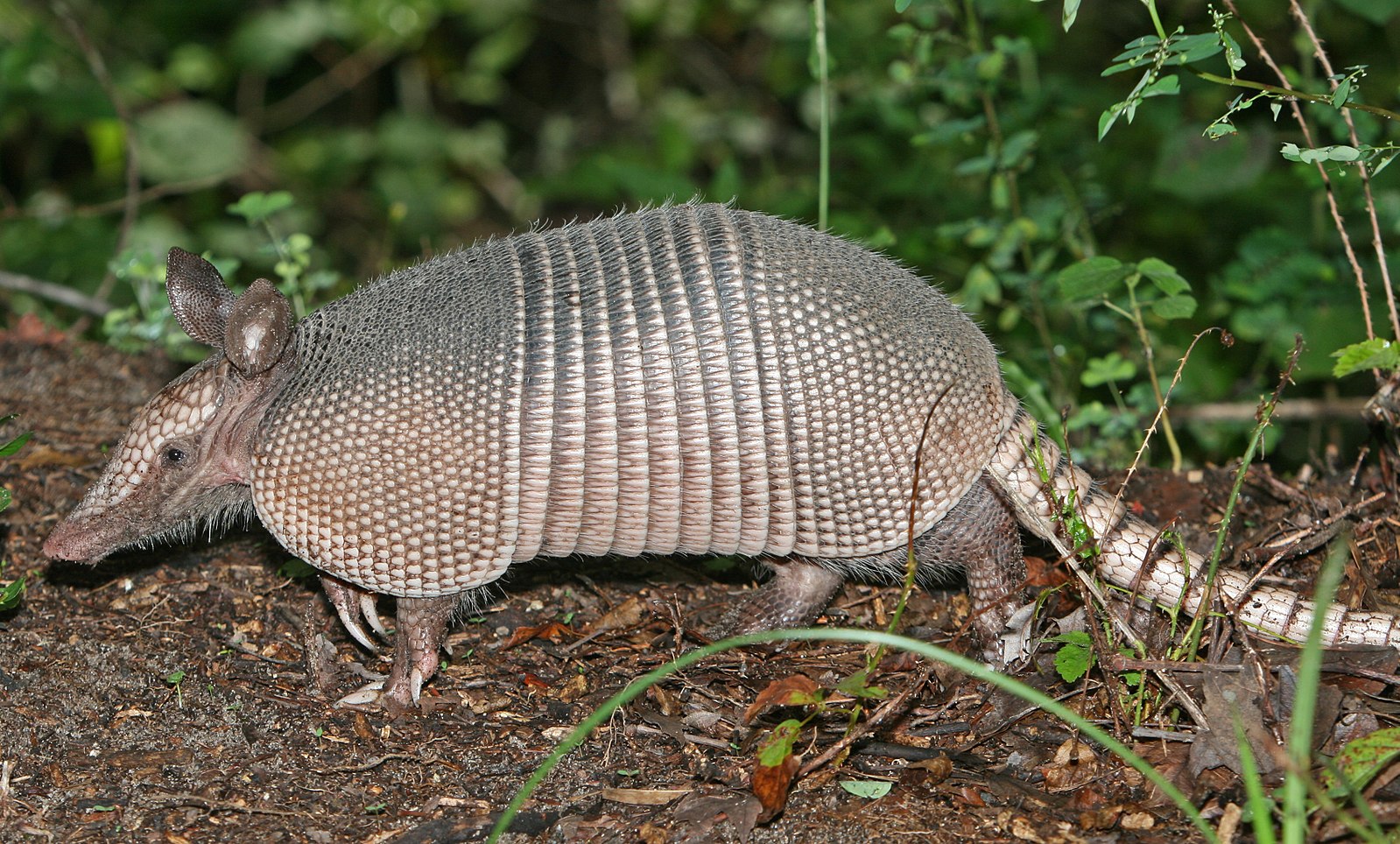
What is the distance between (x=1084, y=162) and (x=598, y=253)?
4442mm

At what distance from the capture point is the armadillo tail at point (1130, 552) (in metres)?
4.66

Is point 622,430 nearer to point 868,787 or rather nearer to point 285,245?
point 868,787

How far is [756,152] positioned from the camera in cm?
1516

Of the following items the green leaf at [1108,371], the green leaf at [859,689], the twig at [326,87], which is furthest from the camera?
the twig at [326,87]

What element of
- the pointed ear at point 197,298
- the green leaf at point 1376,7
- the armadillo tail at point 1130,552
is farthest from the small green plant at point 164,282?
the green leaf at point 1376,7

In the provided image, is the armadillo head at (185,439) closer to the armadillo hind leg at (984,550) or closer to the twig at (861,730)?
the twig at (861,730)

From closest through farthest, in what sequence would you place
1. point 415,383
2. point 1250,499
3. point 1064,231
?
1. point 415,383
2. point 1250,499
3. point 1064,231

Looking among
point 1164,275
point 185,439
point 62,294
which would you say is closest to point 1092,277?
point 1164,275

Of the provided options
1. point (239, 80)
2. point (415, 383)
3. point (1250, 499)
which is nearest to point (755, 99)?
point (239, 80)

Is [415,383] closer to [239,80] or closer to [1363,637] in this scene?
[1363,637]

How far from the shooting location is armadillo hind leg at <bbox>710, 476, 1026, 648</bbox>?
16.5ft

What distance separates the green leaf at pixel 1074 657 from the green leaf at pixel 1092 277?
1669 mm

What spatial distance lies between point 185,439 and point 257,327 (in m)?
0.61

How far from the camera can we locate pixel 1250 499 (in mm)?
6148
